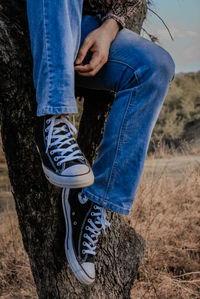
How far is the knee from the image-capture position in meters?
1.17

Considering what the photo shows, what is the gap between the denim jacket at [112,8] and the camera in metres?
1.31

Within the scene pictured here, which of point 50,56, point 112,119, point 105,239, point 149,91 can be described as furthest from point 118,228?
point 50,56

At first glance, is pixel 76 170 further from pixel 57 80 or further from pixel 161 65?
pixel 161 65

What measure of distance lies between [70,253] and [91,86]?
0.70 meters

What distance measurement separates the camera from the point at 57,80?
1058mm

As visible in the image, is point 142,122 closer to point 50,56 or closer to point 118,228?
point 50,56

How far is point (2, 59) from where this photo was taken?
1210 millimetres

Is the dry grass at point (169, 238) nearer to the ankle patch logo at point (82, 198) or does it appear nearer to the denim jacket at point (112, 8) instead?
the ankle patch logo at point (82, 198)

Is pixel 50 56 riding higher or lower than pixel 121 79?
higher

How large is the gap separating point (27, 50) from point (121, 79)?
40 centimetres

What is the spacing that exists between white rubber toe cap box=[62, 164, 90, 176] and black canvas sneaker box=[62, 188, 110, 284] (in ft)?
0.86

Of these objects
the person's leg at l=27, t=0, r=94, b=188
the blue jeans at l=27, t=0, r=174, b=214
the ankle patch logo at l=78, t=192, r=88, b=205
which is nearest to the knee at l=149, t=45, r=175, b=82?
the blue jeans at l=27, t=0, r=174, b=214

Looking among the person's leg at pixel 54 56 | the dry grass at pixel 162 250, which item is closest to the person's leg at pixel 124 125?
the person's leg at pixel 54 56

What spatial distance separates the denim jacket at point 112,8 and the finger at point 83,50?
7.7 inches
